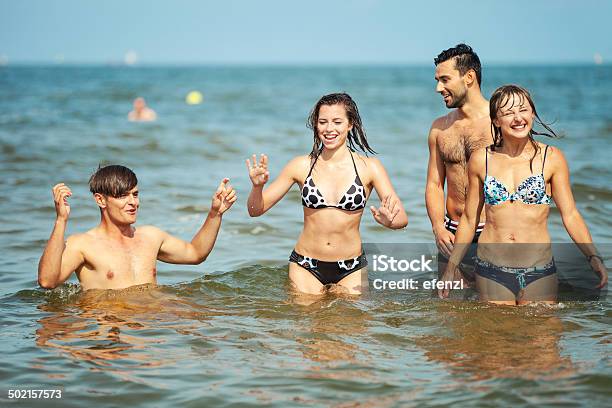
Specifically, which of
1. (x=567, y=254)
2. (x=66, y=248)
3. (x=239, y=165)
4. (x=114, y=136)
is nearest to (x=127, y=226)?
(x=66, y=248)

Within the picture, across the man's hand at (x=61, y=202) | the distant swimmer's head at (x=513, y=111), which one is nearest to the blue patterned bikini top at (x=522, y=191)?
the distant swimmer's head at (x=513, y=111)

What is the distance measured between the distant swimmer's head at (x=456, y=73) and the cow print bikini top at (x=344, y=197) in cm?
101

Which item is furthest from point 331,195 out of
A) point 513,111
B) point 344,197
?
point 513,111

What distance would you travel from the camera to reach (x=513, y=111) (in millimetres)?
5617

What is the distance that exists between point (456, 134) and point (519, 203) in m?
1.03

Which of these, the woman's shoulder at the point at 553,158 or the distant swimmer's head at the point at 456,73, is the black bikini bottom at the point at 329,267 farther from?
the woman's shoulder at the point at 553,158

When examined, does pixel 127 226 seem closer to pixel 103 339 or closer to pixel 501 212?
pixel 103 339

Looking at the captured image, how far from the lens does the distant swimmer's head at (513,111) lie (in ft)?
18.4

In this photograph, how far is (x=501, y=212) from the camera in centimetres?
570

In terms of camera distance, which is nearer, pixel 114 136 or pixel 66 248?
pixel 66 248

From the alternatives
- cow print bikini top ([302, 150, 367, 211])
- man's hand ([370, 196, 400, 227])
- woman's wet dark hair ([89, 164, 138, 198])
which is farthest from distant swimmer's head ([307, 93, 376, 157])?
woman's wet dark hair ([89, 164, 138, 198])

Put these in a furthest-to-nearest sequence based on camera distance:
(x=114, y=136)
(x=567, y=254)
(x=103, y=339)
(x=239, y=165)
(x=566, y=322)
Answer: (x=114, y=136)
(x=239, y=165)
(x=567, y=254)
(x=566, y=322)
(x=103, y=339)

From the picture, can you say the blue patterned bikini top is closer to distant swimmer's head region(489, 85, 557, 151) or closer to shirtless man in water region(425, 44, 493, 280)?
distant swimmer's head region(489, 85, 557, 151)

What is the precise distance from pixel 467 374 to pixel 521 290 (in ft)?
3.79
